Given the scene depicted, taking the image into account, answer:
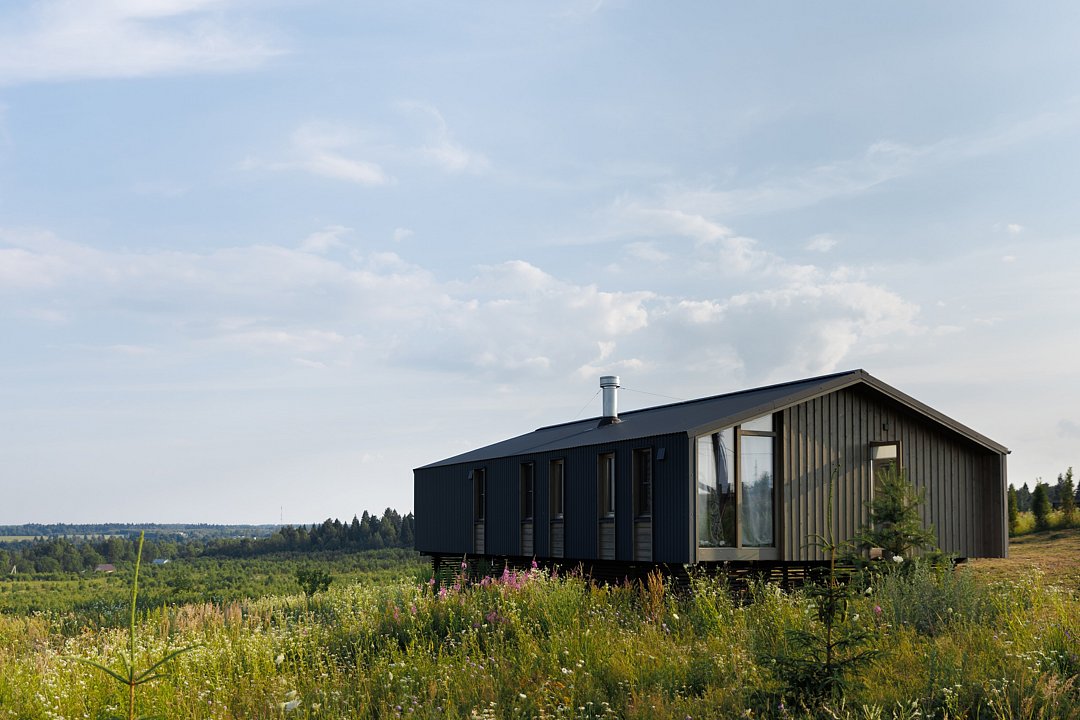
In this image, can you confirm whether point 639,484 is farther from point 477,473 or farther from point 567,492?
point 477,473

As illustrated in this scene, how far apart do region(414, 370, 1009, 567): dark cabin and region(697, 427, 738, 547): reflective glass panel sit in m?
0.02

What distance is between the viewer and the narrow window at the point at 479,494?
22172 millimetres

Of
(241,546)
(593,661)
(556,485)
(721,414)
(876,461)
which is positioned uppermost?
(721,414)

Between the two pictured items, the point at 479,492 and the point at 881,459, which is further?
the point at 479,492

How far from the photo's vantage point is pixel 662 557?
1545 cm

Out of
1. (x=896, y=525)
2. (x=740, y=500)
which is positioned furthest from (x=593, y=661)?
(x=896, y=525)

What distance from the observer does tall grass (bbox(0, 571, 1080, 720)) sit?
21.8 ft

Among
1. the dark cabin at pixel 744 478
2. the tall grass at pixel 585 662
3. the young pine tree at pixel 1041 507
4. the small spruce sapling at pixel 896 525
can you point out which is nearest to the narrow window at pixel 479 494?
the dark cabin at pixel 744 478

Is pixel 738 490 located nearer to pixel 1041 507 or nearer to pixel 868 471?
pixel 868 471

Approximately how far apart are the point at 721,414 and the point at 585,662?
854cm

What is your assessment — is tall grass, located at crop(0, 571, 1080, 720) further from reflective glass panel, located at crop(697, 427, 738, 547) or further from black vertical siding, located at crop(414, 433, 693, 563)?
black vertical siding, located at crop(414, 433, 693, 563)

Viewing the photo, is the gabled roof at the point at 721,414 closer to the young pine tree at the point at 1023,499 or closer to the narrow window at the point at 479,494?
the narrow window at the point at 479,494

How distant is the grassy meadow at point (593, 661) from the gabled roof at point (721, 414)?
16.5 feet

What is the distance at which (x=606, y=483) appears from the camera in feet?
57.0
